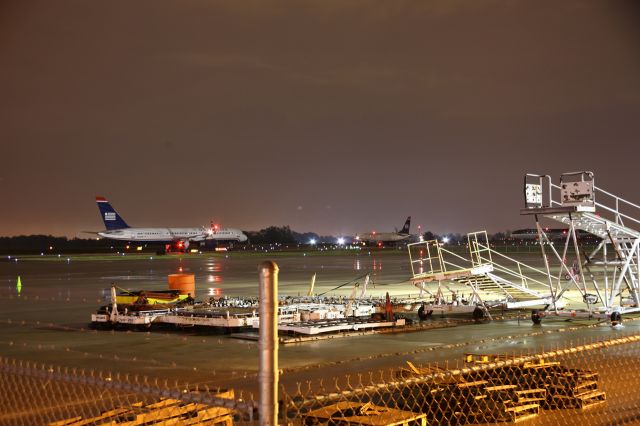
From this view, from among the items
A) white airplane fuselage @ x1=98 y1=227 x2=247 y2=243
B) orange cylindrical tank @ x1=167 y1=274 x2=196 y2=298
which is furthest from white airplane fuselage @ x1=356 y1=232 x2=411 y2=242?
orange cylindrical tank @ x1=167 y1=274 x2=196 y2=298

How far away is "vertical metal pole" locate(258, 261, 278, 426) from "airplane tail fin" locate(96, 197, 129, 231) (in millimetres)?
103637

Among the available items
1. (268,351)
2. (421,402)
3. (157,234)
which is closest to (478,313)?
(421,402)

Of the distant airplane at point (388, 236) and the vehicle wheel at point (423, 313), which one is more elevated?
the distant airplane at point (388, 236)

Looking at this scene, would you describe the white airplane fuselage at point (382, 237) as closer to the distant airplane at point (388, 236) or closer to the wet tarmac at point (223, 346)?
the distant airplane at point (388, 236)

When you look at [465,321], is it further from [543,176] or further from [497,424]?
[497,424]

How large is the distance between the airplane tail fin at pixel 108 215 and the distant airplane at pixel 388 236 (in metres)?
67.9

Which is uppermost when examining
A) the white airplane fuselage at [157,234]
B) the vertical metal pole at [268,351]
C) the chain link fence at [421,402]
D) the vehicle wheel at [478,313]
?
the white airplane fuselage at [157,234]

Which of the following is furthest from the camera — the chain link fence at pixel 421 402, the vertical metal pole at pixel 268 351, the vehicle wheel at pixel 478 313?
the vehicle wheel at pixel 478 313

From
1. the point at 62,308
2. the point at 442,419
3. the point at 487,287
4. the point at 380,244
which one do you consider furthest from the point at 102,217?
the point at 442,419

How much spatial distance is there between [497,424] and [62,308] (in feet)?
66.1

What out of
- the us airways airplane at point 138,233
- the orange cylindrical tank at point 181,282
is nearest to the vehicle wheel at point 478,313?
the orange cylindrical tank at point 181,282

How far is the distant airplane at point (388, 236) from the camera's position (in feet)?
504

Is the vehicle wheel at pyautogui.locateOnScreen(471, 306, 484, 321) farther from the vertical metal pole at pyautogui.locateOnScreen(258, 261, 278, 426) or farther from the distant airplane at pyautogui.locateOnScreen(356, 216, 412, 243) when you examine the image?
the distant airplane at pyautogui.locateOnScreen(356, 216, 412, 243)

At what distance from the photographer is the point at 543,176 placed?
68.1ft
